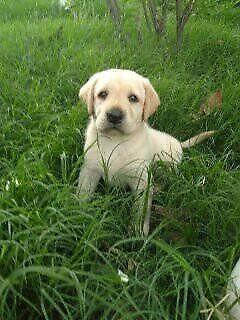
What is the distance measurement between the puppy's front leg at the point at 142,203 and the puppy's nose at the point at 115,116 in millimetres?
355

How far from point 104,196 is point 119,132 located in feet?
1.21

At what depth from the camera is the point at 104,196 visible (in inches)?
106

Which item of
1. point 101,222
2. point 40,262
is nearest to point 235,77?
point 101,222

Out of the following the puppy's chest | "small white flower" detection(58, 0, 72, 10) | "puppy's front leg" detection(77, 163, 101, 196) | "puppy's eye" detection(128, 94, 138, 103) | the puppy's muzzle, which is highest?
"puppy's eye" detection(128, 94, 138, 103)

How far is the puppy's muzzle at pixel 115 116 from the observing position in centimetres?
264

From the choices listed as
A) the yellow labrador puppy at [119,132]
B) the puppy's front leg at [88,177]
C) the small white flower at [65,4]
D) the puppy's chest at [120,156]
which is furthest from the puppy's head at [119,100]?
the small white flower at [65,4]

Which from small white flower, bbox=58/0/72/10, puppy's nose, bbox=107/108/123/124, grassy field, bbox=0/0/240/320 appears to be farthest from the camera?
small white flower, bbox=58/0/72/10

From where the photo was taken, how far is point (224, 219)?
2.49 m

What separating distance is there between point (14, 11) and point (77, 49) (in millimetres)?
2160

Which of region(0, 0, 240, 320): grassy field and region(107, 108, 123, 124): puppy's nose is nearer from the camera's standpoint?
region(0, 0, 240, 320): grassy field

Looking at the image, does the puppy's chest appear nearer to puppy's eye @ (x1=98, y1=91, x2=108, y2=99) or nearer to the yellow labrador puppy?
the yellow labrador puppy

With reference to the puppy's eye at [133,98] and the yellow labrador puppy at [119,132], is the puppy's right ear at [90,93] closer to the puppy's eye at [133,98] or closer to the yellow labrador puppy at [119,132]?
the yellow labrador puppy at [119,132]

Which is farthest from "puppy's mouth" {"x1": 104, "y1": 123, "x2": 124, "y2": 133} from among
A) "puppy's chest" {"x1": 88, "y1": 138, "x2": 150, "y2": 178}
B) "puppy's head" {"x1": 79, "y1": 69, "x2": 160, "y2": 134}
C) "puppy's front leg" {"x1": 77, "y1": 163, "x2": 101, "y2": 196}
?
"puppy's front leg" {"x1": 77, "y1": 163, "x2": 101, "y2": 196}

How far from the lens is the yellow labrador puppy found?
2703mm
